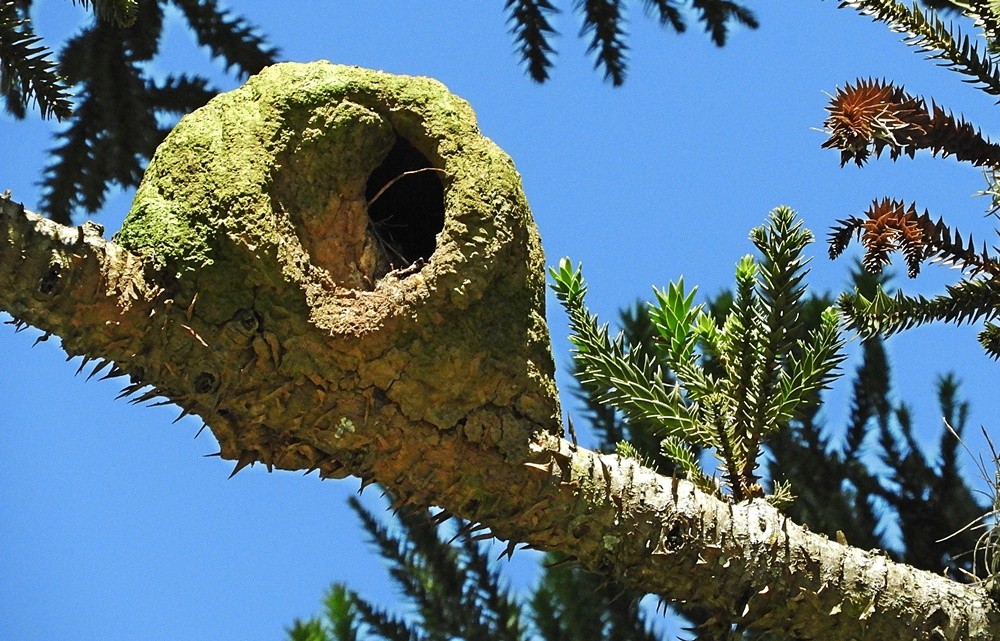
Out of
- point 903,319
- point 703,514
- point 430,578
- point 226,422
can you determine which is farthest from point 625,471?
point 430,578

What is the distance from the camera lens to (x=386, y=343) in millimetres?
2943

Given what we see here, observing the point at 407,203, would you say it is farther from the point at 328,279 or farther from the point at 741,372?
the point at 741,372

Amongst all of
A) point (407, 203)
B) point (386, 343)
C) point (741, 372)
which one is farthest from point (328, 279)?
point (741, 372)

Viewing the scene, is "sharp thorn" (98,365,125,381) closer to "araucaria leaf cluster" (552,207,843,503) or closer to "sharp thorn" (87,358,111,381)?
"sharp thorn" (87,358,111,381)

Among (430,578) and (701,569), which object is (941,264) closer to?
(701,569)

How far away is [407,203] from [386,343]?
960mm

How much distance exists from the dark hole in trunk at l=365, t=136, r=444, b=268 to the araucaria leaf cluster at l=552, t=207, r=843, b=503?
607 mm

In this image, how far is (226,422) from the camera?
2850 mm

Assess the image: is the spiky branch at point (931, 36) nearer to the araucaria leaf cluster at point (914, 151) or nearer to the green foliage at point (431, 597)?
the araucaria leaf cluster at point (914, 151)

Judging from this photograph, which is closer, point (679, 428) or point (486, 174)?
point (486, 174)

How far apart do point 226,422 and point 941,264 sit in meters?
1.90

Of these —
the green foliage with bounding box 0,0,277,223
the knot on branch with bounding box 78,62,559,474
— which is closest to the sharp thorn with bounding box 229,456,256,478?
the knot on branch with bounding box 78,62,559,474

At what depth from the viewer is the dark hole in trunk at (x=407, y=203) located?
12.0ft

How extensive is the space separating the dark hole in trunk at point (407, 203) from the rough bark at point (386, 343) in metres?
0.36
